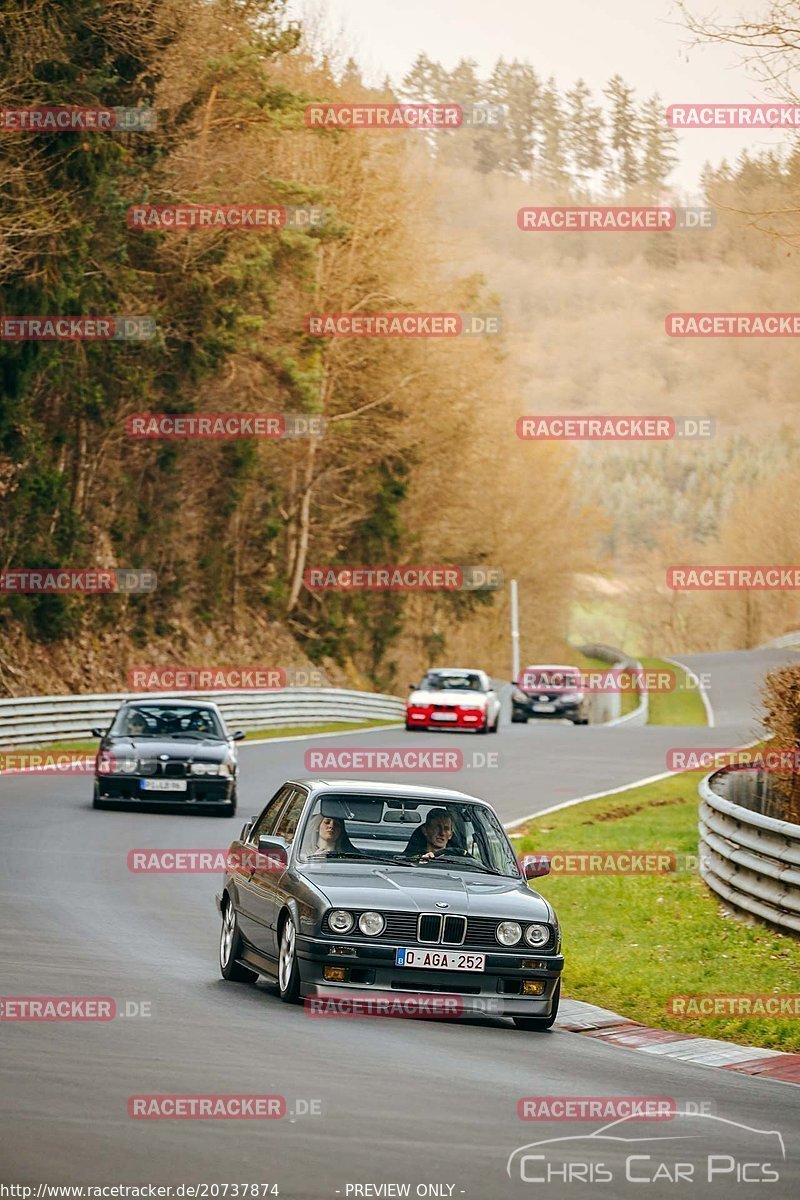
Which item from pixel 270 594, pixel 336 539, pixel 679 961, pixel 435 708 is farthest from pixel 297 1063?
pixel 336 539

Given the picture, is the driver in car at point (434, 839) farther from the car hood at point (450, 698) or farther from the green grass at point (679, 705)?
the green grass at point (679, 705)

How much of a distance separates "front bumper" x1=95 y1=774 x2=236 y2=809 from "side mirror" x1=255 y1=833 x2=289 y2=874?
12.3 meters

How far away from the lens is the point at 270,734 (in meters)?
41.5

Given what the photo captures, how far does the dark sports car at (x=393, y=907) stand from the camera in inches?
393

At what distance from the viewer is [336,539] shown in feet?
201

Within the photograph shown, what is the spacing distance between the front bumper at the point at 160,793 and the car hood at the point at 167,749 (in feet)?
0.90

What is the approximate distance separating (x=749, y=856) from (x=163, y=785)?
11.0 metres

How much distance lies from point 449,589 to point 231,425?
2401cm
